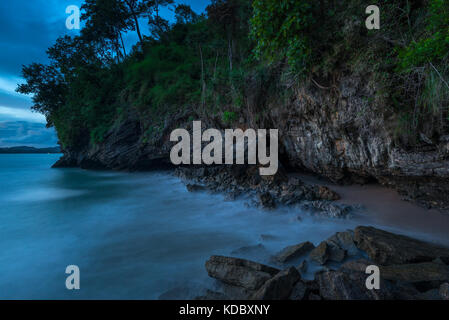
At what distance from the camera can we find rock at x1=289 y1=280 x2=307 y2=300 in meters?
1.86

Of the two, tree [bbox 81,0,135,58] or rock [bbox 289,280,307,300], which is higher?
tree [bbox 81,0,135,58]

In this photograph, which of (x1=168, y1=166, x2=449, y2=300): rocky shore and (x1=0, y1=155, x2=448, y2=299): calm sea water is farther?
(x1=0, y1=155, x2=448, y2=299): calm sea water

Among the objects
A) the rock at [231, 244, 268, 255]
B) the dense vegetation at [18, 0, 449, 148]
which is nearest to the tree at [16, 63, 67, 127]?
the dense vegetation at [18, 0, 449, 148]

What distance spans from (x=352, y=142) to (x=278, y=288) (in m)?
4.11

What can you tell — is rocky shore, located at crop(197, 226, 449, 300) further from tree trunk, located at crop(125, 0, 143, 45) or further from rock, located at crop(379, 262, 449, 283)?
tree trunk, located at crop(125, 0, 143, 45)

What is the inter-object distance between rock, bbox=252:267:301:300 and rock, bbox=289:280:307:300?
31 millimetres

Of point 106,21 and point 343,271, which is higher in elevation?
point 106,21

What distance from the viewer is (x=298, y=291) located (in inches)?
74.8

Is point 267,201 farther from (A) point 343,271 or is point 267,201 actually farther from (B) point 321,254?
(A) point 343,271

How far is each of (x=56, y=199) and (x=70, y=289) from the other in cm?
652

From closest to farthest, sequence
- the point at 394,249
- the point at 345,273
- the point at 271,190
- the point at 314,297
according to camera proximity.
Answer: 1. the point at 314,297
2. the point at 345,273
3. the point at 394,249
4. the point at 271,190

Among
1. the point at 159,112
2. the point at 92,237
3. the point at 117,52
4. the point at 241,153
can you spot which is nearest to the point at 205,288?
the point at 92,237

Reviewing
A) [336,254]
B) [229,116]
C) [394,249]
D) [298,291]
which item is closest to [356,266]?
[336,254]

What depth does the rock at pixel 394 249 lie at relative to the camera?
2455 mm
